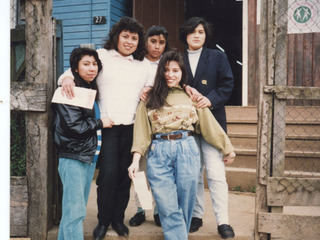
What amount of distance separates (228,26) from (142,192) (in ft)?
22.8

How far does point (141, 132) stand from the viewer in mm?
2836

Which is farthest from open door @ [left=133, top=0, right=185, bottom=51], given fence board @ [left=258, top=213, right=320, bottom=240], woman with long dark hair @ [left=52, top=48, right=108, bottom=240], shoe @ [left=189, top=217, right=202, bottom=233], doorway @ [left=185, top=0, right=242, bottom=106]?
fence board @ [left=258, top=213, right=320, bottom=240]

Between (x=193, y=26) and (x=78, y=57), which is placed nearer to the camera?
(x=78, y=57)

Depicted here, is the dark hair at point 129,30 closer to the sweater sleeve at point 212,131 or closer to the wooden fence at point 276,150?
the sweater sleeve at point 212,131

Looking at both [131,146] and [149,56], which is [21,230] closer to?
[131,146]

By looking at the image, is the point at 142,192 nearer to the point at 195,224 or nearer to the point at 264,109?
the point at 195,224

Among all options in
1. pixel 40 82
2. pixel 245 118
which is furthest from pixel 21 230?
pixel 245 118

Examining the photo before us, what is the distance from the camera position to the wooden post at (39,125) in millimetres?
3062

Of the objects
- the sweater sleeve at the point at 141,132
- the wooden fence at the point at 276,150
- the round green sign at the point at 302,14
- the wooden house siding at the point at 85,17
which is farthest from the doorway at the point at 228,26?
the sweater sleeve at the point at 141,132

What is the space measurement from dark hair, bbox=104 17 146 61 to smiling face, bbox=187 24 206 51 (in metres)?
0.43

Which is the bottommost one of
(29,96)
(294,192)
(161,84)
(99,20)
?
(294,192)

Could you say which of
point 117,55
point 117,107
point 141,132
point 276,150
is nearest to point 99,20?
point 117,55

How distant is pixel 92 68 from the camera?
281cm

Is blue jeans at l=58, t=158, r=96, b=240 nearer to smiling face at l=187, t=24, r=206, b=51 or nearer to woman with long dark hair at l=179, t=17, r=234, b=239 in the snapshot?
woman with long dark hair at l=179, t=17, r=234, b=239
